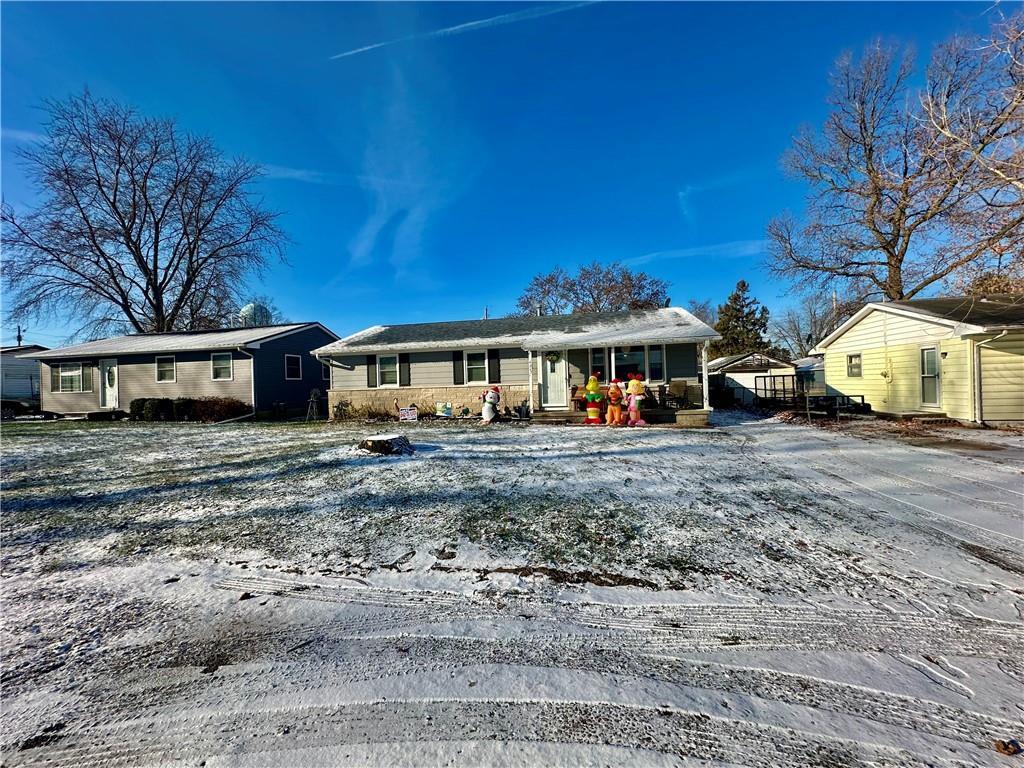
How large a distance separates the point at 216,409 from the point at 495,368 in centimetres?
1128

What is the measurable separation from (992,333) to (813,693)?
13727 mm

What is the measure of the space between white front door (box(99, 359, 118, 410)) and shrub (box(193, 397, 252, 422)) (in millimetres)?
6138

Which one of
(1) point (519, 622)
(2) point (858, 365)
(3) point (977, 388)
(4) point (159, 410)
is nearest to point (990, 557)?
(1) point (519, 622)

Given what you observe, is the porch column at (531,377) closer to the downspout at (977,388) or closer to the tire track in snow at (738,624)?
the tire track in snow at (738,624)

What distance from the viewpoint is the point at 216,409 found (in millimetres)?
15898

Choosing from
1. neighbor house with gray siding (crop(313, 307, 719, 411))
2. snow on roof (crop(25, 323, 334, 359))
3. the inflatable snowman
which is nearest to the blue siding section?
snow on roof (crop(25, 323, 334, 359))

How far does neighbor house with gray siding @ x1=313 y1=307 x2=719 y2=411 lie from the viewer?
43.5 ft

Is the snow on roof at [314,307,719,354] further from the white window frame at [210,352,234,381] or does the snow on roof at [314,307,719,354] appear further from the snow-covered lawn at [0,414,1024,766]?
the snow-covered lawn at [0,414,1024,766]

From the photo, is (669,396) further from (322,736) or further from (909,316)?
(322,736)

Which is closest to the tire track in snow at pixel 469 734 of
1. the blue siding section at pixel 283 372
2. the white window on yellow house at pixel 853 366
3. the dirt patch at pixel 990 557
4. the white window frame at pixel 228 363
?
the dirt patch at pixel 990 557

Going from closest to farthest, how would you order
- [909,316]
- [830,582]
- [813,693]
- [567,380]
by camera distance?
[813,693], [830,582], [909,316], [567,380]

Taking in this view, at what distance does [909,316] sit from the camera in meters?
12.2

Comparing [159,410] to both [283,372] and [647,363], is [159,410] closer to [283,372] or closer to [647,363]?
[283,372]

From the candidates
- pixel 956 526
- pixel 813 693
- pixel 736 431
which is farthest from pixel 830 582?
pixel 736 431
